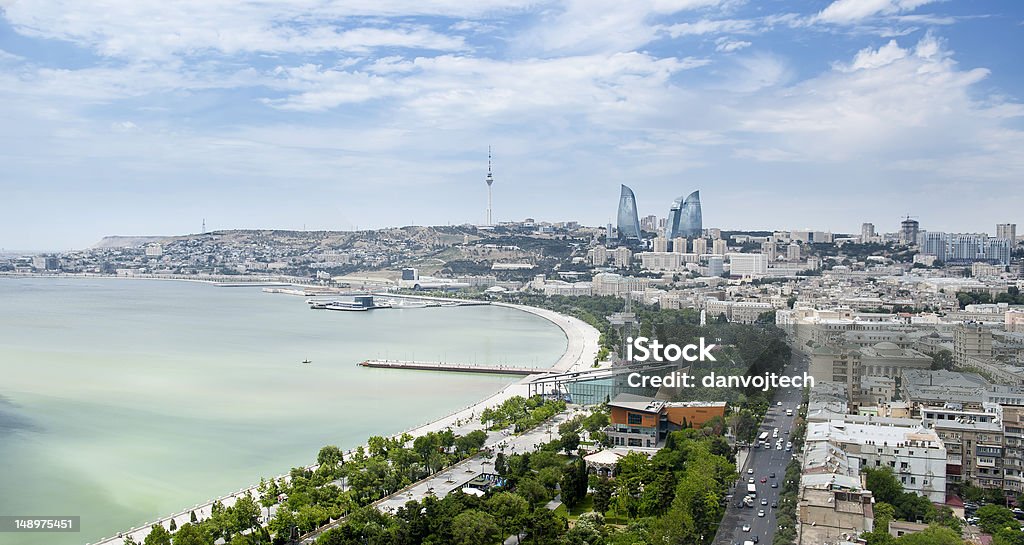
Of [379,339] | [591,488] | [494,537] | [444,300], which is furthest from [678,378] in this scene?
[444,300]

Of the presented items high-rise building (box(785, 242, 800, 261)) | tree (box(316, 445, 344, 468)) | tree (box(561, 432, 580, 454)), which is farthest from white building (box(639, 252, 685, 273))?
tree (box(316, 445, 344, 468))

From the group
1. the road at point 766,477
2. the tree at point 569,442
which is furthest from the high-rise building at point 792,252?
the tree at point 569,442

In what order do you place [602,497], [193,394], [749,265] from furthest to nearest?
[749,265], [193,394], [602,497]

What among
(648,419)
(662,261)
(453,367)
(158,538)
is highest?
(662,261)

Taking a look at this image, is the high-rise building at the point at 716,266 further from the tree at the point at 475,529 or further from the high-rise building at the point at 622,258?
the tree at the point at 475,529

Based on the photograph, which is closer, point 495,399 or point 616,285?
point 495,399

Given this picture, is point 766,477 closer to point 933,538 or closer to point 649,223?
point 933,538

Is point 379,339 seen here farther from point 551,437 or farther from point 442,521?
point 442,521

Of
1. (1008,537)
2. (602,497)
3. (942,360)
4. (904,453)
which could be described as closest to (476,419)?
(602,497)
